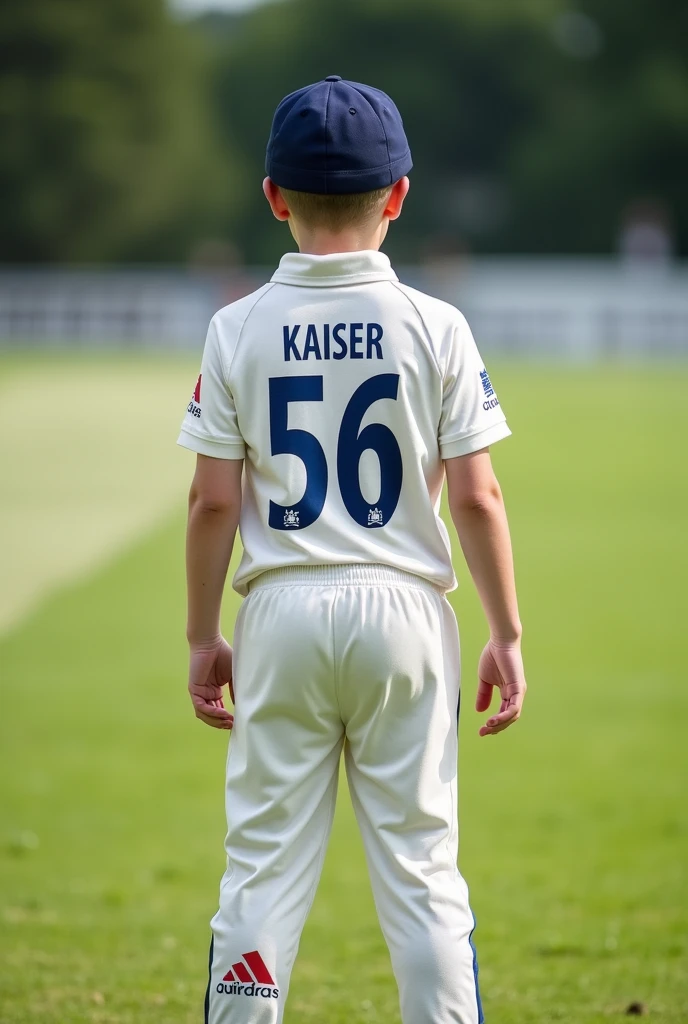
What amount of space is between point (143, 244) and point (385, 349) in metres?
51.6

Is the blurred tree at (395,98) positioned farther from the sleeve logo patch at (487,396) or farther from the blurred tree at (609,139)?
the sleeve logo patch at (487,396)

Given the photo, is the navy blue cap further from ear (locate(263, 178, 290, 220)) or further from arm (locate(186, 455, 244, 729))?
arm (locate(186, 455, 244, 729))

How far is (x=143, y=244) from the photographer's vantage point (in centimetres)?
5262

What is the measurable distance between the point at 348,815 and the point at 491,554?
8.81 feet

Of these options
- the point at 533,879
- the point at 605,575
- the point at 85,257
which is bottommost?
the point at 533,879

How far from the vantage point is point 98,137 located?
164 feet

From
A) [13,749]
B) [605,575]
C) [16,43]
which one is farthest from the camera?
[16,43]

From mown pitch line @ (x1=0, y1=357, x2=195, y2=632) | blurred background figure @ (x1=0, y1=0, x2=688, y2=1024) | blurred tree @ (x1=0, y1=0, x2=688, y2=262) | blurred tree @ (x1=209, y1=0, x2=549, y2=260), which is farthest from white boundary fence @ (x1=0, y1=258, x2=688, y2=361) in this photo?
blurred tree @ (x1=209, y1=0, x2=549, y2=260)

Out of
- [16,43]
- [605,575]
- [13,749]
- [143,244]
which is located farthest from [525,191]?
[13,749]

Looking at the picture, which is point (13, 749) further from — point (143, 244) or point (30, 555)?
point (143, 244)

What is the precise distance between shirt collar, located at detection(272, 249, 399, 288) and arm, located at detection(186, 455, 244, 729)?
13.2 inches

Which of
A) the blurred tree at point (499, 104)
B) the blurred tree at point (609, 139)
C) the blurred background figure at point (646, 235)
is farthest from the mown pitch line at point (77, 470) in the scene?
the blurred tree at point (609, 139)

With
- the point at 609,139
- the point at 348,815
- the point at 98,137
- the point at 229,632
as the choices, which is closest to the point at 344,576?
the point at 348,815

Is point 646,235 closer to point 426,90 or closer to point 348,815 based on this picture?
point 426,90
